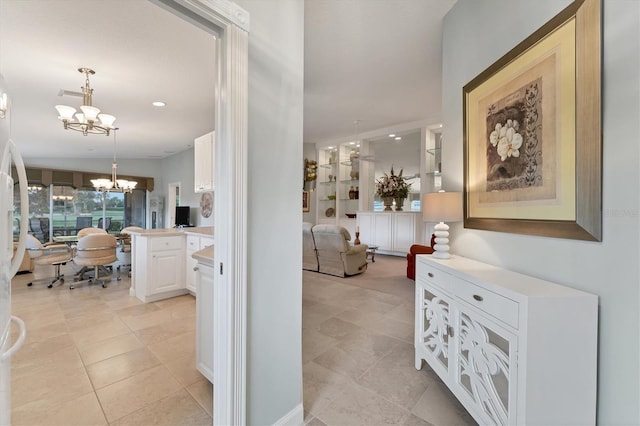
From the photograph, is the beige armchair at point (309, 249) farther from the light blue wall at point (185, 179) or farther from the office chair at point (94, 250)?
the office chair at point (94, 250)

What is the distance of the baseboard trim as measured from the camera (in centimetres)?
142

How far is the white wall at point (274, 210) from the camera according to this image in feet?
4.32

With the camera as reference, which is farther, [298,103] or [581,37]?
[298,103]

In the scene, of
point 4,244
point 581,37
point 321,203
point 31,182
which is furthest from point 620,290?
point 31,182

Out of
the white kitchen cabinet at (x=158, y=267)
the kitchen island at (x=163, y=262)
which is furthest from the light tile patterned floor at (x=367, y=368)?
the white kitchen cabinet at (x=158, y=267)

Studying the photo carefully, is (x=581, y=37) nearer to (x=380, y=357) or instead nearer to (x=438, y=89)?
(x=380, y=357)

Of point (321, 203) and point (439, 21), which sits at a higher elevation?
point (439, 21)

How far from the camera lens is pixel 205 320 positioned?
1.81 meters

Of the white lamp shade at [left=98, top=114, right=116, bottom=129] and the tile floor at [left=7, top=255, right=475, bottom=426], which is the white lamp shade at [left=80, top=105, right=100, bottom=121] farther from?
the tile floor at [left=7, top=255, right=475, bottom=426]

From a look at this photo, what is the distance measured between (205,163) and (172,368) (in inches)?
87.9

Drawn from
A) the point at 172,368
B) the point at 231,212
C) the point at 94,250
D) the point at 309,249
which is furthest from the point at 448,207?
the point at 94,250

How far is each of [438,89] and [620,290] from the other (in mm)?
3964

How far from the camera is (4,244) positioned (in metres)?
0.81

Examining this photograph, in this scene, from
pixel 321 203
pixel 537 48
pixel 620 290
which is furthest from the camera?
pixel 321 203
